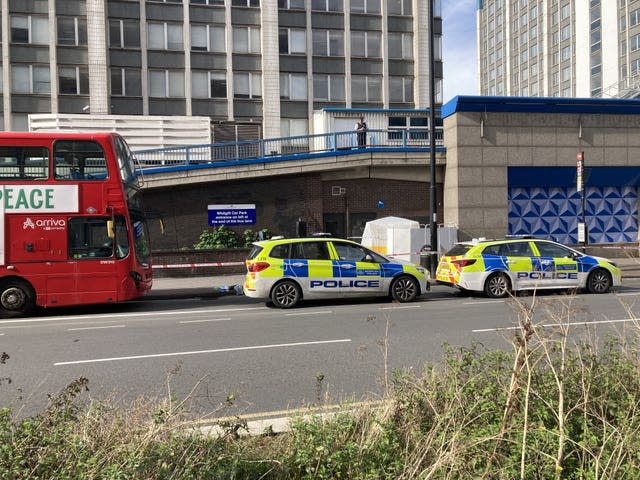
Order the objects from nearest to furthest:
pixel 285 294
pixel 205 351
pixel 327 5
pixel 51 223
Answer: pixel 205 351
pixel 51 223
pixel 285 294
pixel 327 5

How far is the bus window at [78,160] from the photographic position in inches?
481

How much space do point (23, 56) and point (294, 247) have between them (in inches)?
1213

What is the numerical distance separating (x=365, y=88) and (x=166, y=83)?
1384cm

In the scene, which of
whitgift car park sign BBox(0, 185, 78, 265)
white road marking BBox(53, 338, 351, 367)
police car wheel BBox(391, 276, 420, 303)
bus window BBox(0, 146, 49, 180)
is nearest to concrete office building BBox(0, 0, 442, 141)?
bus window BBox(0, 146, 49, 180)

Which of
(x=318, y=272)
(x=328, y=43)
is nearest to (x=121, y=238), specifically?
(x=318, y=272)

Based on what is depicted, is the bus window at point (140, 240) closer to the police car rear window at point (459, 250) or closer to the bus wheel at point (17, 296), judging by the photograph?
the bus wheel at point (17, 296)

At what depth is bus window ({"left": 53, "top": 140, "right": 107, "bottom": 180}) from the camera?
12219mm

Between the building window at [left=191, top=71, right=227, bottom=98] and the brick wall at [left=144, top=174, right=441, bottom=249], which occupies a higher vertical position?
the building window at [left=191, top=71, right=227, bottom=98]

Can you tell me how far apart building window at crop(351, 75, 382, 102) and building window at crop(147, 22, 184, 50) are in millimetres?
12199

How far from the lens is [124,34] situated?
1403 inches

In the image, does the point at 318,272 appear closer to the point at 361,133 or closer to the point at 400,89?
the point at 361,133

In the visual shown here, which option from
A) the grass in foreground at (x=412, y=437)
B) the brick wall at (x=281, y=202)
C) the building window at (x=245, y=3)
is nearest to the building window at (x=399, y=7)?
the building window at (x=245, y=3)

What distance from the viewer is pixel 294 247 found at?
Answer: 12461mm

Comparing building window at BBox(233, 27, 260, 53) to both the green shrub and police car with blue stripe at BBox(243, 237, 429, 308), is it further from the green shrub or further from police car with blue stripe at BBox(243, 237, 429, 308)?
police car with blue stripe at BBox(243, 237, 429, 308)
